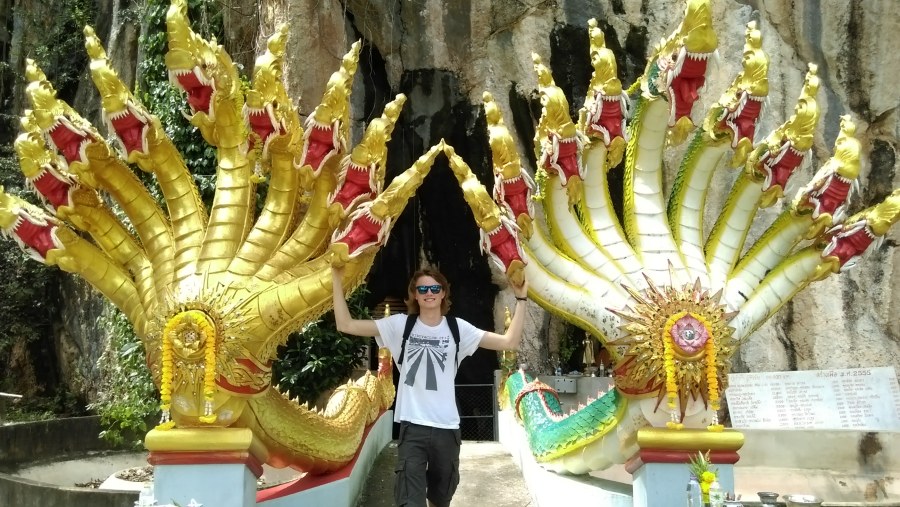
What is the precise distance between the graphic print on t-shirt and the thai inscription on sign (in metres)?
5.64

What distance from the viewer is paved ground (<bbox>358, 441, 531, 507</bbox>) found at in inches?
223

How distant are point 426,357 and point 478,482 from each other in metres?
3.50

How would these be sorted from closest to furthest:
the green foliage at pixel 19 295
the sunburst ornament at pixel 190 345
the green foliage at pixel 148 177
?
the sunburst ornament at pixel 190 345
the green foliage at pixel 148 177
the green foliage at pixel 19 295

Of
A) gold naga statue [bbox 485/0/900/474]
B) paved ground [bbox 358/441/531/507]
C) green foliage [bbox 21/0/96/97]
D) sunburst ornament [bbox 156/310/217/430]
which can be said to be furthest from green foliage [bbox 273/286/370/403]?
green foliage [bbox 21/0/96/97]

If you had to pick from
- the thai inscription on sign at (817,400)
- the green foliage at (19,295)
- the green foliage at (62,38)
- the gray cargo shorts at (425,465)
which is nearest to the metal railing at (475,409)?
the thai inscription on sign at (817,400)

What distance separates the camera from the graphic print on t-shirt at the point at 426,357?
3346 mm

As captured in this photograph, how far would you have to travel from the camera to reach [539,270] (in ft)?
13.0

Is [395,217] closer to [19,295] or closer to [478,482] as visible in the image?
[478,482]

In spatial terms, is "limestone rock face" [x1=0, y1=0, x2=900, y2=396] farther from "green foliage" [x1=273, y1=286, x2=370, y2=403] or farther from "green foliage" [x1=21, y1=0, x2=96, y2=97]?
"green foliage" [x1=273, y1=286, x2=370, y2=403]

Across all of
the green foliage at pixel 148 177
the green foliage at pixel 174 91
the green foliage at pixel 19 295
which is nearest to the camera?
the green foliage at pixel 148 177

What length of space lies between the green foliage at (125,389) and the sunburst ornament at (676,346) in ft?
19.9

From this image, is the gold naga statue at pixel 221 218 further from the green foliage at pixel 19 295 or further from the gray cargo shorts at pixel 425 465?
the green foliage at pixel 19 295

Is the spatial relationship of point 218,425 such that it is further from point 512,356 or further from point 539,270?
point 512,356

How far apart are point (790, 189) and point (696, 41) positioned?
7.52 m
